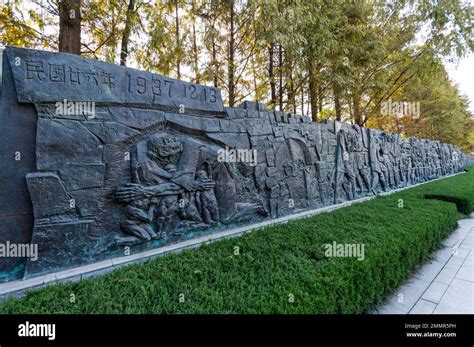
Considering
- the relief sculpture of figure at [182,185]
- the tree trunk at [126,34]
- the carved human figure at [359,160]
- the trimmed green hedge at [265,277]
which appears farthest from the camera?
the carved human figure at [359,160]

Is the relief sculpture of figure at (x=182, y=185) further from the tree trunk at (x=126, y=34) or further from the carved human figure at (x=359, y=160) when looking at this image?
the carved human figure at (x=359, y=160)

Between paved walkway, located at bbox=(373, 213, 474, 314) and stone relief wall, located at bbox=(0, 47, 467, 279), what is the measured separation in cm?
251

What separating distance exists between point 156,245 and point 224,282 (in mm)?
1596

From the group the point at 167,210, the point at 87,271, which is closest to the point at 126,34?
the point at 167,210

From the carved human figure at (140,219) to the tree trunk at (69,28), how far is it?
364 cm

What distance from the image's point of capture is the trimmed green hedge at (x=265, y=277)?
1.80 meters

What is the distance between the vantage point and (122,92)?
121 inches

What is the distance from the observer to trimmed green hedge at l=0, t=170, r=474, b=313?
180 centimetres

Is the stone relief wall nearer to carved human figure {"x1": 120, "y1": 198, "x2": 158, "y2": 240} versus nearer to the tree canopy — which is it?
carved human figure {"x1": 120, "y1": 198, "x2": 158, "y2": 240}

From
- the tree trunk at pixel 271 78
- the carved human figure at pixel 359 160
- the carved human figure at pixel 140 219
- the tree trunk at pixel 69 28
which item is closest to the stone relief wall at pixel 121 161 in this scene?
the carved human figure at pixel 140 219

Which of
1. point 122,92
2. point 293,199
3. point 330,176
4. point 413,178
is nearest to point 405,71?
point 413,178

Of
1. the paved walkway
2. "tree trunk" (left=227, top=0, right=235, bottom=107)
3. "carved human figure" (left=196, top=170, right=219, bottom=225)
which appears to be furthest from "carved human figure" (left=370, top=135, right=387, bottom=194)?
"carved human figure" (left=196, top=170, right=219, bottom=225)
